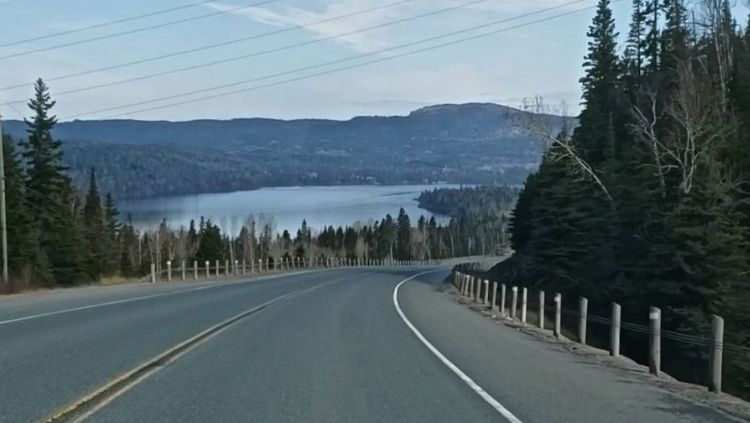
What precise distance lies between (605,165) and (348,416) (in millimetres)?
53917

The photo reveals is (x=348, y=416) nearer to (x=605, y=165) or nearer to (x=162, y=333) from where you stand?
(x=162, y=333)

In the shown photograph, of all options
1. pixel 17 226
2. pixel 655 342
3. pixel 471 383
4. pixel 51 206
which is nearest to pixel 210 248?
pixel 51 206

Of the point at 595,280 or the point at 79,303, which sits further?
the point at 595,280

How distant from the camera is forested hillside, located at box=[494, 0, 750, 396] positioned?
123 ft

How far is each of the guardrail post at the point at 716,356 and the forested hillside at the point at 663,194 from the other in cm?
1174

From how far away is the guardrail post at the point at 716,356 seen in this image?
44.3 ft

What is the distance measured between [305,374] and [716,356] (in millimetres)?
5791

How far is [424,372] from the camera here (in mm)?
13602

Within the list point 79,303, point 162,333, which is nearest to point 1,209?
point 79,303

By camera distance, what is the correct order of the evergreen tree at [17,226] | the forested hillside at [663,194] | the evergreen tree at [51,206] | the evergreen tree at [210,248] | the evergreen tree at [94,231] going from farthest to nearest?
the evergreen tree at [210,248] < the evergreen tree at [94,231] < the evergreen tree at [51,206] < the evergreen tree at [17,226] < the forested hillside at [663,194]

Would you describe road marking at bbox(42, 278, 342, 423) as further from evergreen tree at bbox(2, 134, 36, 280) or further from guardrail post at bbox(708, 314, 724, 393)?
evergreen tree at bbox(2, 134, 36, 280)

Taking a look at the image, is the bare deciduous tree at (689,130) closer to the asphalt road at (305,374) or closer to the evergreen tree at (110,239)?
the asphalt road at (305,374)

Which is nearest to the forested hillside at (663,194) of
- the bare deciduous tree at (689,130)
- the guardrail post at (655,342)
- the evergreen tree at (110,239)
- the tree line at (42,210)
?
the bare deciduous tree at (689,130)

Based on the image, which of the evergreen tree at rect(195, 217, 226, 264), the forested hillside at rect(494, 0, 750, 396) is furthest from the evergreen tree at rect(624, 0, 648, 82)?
the evergreen tree at rect(195, 217, 226, 264)
